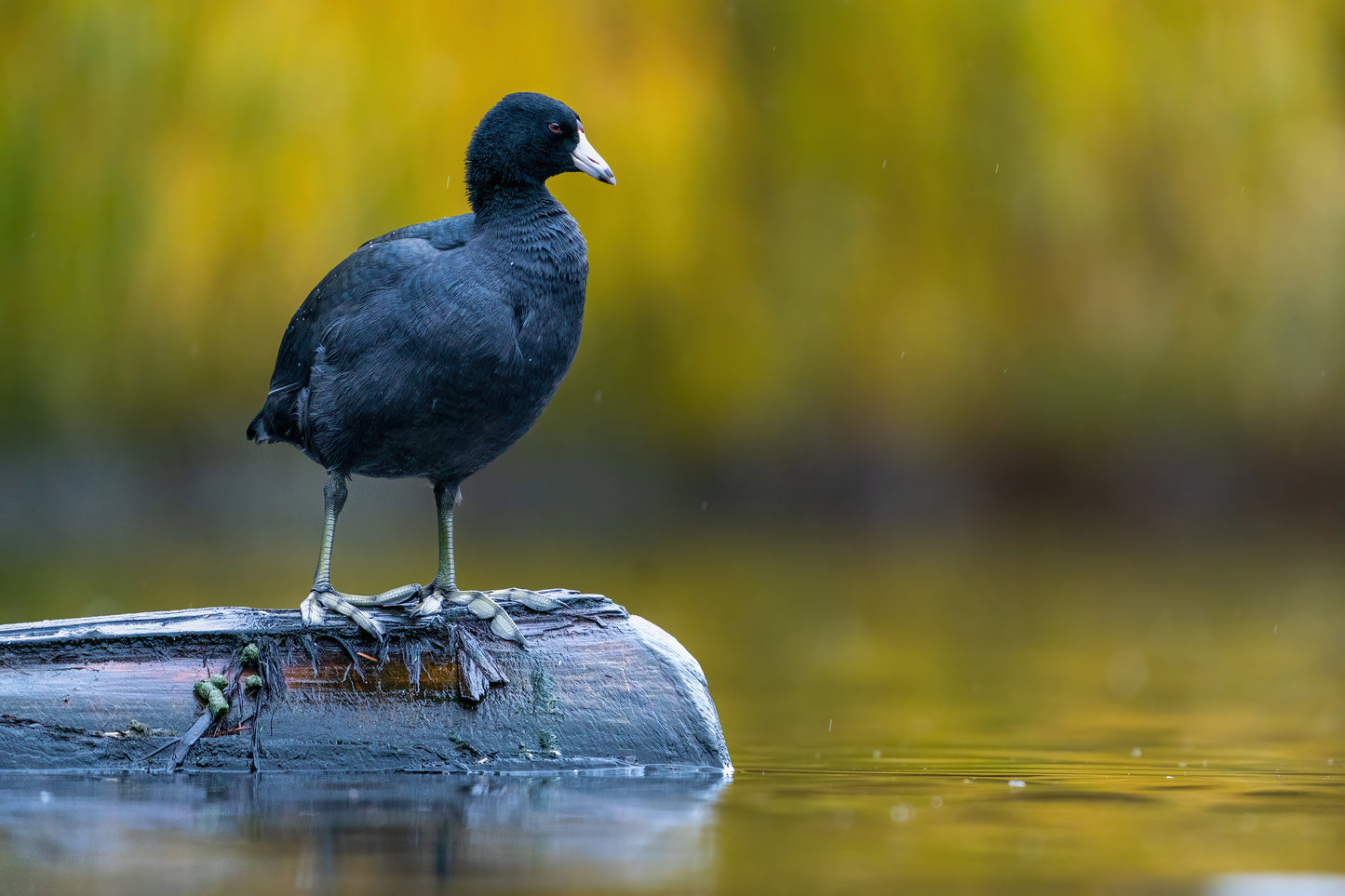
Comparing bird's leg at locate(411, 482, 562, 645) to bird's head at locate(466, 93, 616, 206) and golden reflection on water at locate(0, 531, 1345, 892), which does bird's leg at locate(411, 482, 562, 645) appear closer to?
golden reflection on water at locate(0, 531, 1345, 892)

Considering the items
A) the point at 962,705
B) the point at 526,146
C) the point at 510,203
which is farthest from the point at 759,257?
the point at 510,203

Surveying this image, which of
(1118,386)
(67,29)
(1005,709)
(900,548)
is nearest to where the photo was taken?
(1005,709)

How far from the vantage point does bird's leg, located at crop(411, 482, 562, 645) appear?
6672 mm

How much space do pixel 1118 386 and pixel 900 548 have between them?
8.27 meters

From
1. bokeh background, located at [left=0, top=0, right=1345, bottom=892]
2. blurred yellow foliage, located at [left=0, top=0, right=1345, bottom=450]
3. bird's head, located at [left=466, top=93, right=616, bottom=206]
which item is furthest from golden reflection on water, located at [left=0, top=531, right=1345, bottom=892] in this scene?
blurred yellow foliage, located at [left=0, top=0, right=1345, bottom=450]

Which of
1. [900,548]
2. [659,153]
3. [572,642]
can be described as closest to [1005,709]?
[572,642]

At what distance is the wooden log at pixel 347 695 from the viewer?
6.32 meters

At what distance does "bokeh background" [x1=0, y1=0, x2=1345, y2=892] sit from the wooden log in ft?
45.5

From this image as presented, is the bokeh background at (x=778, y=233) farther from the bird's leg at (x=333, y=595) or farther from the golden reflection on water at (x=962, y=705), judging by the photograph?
the bird's leg at (x=333, y=595)

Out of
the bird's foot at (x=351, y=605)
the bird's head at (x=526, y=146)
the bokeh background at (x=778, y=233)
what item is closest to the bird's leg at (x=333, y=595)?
the bird's foot at (x=351, y=605)

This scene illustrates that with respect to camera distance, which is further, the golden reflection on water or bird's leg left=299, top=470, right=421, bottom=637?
bird's leg left=299, top=470, right=421, bottom=637

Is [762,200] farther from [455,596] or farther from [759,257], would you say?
[455,596]

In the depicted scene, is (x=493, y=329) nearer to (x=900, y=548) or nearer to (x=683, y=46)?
(x=900, y=548)

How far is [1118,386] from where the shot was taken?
1083 inches
